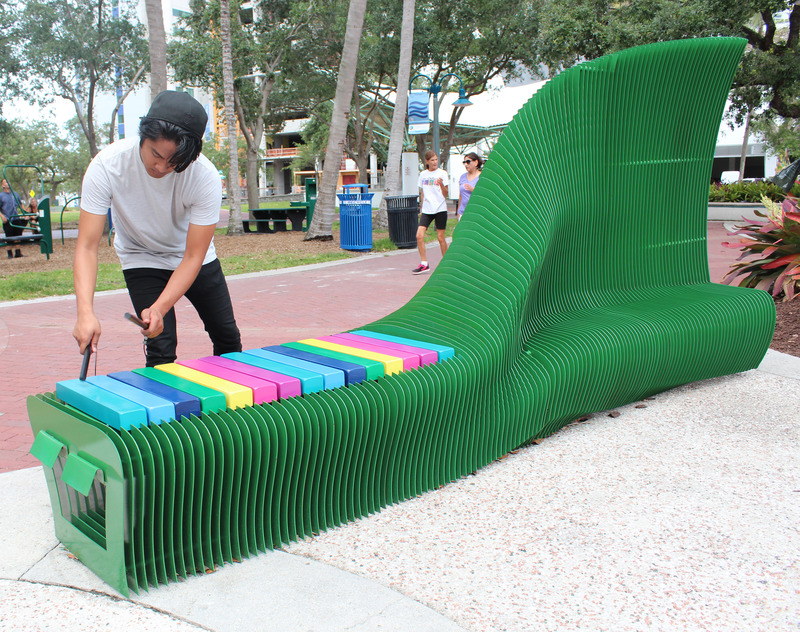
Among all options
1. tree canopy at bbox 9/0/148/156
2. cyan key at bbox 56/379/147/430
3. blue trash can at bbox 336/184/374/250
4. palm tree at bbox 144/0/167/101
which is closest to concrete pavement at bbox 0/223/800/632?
cyan key at bbox 56/379/147/430

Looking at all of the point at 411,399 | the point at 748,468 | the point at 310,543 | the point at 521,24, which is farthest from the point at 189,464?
the point at 521,24

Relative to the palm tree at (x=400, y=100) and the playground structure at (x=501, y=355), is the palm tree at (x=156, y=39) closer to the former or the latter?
the palm tree at (x=400, y=100)

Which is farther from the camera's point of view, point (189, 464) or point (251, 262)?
point (251, 262)

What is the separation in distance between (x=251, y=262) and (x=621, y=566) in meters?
10.6

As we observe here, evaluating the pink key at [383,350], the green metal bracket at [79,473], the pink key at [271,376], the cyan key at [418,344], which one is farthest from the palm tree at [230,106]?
the green metal bracket at [79,473]

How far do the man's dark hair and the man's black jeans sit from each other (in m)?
0.81

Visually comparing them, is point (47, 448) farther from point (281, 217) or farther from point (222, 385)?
point (281, 217)

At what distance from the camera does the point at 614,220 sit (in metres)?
4.88

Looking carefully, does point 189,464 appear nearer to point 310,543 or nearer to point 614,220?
point 310,543

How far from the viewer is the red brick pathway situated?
15.8 feet

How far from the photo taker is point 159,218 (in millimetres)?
3189

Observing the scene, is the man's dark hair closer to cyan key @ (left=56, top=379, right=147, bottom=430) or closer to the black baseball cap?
the black baseball cap

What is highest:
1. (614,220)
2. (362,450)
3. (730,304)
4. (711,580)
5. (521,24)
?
(521,24)

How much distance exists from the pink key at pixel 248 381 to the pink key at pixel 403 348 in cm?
75
